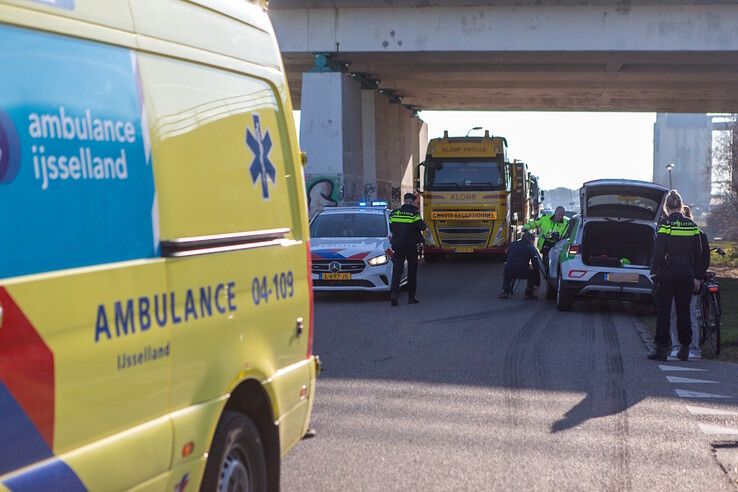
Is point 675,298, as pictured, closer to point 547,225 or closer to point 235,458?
point 235,458

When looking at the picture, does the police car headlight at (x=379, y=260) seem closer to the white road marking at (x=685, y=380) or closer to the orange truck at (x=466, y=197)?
the white road marking at (x=685, y=380)

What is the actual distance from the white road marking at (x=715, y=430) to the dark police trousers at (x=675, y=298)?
417 centimetres

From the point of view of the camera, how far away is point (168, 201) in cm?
456

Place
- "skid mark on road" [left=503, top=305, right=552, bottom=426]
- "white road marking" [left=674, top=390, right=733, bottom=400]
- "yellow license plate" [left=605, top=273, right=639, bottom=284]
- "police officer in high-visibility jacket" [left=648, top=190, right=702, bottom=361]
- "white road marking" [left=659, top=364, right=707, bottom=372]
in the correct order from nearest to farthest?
"skid mark on road" [left=503, top=305, right=552, bottom=426], "white road marking" [left=674, top=390, right=733, bottom=400], "white road marking" [left=659, top=364, right=707, bottom=372], "police officer in high-visibility jacket" [left=648, top=190, right=702, bottom=361], "yellow license plate" [left=605, top=273, right=639, bottom=284]

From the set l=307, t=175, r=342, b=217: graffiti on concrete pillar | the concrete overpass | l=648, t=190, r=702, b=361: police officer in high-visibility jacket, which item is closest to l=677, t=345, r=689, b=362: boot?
l=648, t=190, r=702, b=361: police officer in high-visibility jacket

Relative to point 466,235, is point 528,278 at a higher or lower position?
higher

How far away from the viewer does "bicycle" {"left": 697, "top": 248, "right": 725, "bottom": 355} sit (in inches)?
564

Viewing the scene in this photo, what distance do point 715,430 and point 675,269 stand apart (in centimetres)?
440

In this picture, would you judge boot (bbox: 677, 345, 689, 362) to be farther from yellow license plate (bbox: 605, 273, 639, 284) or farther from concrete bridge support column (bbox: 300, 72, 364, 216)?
concrete bridge support column (bbox: 300, 72, 364, 216)

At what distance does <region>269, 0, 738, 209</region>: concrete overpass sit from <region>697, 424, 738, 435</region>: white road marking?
75.0 feet

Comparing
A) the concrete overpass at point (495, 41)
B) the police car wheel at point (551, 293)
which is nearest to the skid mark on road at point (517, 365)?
the police car wheel at point (551, 293)

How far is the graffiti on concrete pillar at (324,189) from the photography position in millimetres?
34750

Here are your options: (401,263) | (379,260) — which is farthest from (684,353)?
(379,260)

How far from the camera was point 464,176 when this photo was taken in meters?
35.3
